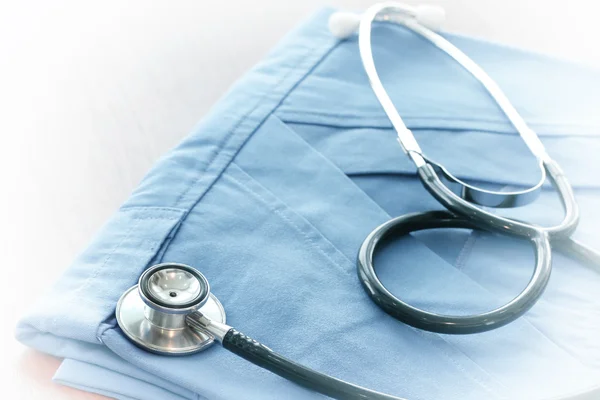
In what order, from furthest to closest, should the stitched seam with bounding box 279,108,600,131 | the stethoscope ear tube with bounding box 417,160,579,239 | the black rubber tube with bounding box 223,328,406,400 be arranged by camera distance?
1. the stitched seam with bounding box 279,108,600,131
2. the stethoscope ear tube with bounding box 417,160,579,239
3. the black rubber tube with bounding box 223,328,406,400

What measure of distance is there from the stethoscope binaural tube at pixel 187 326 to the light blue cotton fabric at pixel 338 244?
0.03ft

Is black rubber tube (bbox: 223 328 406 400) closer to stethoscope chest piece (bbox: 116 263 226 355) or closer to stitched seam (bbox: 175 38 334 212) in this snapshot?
stethoscope chest piece (bbox: 116 263 226 355)

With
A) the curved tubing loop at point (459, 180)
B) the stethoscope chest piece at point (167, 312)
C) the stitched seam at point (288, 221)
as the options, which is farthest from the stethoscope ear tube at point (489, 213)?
the stethoscope chest piece at point (167, 312)

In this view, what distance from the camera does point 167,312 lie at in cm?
57

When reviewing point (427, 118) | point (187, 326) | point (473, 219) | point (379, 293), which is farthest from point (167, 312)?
point (427, 118)

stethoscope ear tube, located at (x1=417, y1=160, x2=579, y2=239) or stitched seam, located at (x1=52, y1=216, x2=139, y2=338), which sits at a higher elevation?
stethoscope ear tube, located at (x1=417, y1=160, x2=579, y2=239)

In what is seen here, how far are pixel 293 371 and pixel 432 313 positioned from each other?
4.8 inches

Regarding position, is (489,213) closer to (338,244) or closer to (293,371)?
(338,244)

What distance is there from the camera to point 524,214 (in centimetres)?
77

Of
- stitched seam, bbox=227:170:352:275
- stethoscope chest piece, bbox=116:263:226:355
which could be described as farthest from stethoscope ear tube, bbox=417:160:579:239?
stethoscope chest piece, bbox=116:263:226:355

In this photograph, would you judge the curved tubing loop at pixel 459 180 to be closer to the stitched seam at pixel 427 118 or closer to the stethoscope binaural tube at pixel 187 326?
the stitched seam at pixel 427 118

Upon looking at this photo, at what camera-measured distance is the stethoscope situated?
1.86ft

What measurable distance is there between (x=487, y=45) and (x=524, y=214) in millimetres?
302

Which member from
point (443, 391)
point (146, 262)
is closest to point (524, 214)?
point (443, 391)
